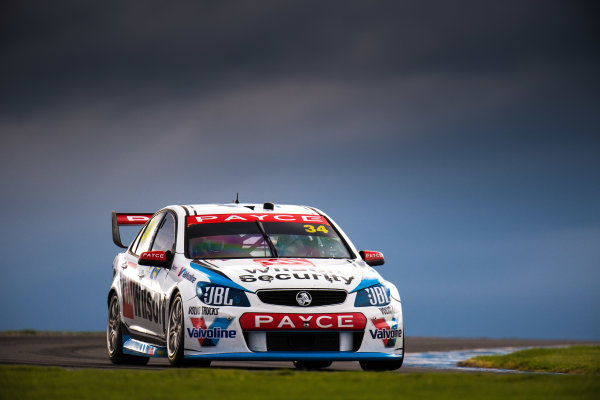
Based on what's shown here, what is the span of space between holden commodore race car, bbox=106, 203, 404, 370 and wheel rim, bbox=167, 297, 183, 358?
14 millimetres

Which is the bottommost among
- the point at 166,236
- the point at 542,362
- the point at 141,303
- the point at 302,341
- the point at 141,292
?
the point at 542,362

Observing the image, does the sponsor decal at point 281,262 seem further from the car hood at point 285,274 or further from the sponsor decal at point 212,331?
the sponsor decal at point 212,331

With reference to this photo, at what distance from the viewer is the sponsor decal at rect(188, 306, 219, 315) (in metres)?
10.7

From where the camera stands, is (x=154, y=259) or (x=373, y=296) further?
(x=154, y=259)

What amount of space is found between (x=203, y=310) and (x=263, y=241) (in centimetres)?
157

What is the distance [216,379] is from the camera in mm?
8922

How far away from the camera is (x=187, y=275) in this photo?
11188mm

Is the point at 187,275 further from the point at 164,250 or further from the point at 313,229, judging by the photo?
the point at 313,229

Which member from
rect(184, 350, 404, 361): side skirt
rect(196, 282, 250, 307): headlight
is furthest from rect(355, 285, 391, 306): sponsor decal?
rect(196, 282, 250, 307): headlight

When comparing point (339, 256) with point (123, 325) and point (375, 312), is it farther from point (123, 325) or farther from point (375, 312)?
point (123, 325)

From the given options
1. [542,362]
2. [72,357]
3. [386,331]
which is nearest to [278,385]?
[386,331]

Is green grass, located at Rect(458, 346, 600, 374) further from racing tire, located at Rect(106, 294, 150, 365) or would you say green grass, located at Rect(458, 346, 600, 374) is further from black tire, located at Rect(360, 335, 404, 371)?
racing tire, located at Rect(106, 294, 150, 365)

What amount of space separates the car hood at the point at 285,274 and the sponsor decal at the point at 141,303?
815 millimetres

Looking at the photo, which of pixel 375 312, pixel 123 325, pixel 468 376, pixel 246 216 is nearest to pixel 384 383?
pixel 468 376
